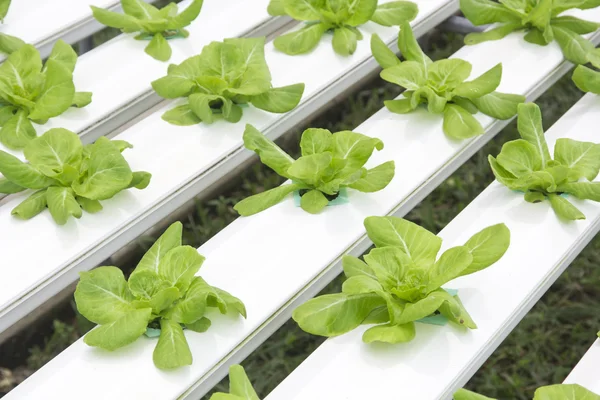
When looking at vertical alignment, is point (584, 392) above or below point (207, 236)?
above

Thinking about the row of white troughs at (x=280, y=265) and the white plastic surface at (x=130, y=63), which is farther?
the white plastic surface at (x=130, y=63)

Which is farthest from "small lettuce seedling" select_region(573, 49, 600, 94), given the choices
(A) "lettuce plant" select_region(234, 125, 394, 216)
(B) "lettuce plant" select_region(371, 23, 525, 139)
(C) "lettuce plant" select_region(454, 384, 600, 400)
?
(C) "lettuce plant" select_region(454, 384, 600, 400)

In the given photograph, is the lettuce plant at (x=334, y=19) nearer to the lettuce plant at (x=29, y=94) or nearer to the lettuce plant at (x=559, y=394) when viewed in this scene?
the lettuce plant at (x=29, y=94)

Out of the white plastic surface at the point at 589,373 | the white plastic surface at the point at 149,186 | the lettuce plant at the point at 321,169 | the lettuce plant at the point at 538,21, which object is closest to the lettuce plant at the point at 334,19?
the white plastic surface at the point at 149,186

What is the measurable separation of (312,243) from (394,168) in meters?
0.20

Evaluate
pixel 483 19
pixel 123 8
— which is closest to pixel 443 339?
pixel 483 19

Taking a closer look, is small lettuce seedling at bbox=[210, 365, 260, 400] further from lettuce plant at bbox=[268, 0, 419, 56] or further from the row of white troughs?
lettuce plant at bbox=[268, 0, 419, 56]

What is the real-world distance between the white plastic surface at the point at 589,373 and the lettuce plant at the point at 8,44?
1.26 meters

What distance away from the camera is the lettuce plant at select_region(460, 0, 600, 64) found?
1.68 meters

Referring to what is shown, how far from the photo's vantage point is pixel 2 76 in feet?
4.78

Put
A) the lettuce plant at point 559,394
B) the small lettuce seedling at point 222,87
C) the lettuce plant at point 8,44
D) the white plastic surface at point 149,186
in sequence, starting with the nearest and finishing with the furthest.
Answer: the lettuce plant at point 559,394
the white plastic surface at point 149,186
the small lettuce seedling at point 222,87
the lettuce plant at point 8,44

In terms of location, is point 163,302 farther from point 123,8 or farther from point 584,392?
point 123,8

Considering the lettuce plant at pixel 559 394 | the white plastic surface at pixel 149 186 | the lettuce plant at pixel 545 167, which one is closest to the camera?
the lettuce plant at pixel 559 394

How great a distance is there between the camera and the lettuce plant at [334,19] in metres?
1.65
